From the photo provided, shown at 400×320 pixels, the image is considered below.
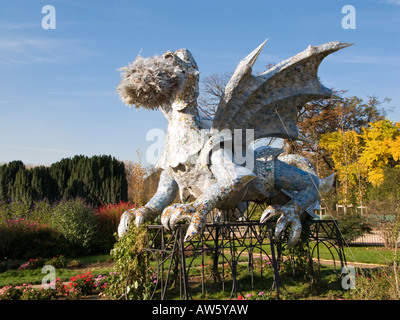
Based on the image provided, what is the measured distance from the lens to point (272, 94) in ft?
13.8

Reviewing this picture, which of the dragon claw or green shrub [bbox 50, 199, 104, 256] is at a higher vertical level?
the dragon claw

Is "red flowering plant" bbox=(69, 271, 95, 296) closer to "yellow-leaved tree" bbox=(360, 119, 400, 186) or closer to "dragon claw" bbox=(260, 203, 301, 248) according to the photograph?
"dragon claw" bbox=(260, 203, 301, 248)

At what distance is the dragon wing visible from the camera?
3930 mm

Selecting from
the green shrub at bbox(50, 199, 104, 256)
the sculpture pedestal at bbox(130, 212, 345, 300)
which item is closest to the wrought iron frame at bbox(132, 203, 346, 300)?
the sculpture pedestal at bbox(130, 212, 345, 300)

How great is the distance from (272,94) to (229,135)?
2.61 ft

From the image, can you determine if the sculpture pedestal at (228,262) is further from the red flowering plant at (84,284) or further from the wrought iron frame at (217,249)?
the red flowering plant at (84,284)

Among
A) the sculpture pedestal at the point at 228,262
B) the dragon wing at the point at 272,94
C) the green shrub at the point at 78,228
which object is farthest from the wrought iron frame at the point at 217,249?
the green shrub at the point at 78,228

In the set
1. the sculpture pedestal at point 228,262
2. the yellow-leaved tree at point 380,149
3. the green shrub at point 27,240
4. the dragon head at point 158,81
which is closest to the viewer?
→ the dragon head at point 158,81

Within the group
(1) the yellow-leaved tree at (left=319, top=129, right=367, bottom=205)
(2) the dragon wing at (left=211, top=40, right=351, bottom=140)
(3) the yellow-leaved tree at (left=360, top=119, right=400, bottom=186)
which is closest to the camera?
(2) the dragon wing at (left=211, top=40, right=351, bottom=140)

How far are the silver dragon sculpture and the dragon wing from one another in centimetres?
1

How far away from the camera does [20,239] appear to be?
9.81 metres

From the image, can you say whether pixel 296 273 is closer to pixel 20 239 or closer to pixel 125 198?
pixel 20 239

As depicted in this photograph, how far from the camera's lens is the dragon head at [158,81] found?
3.53 metres
